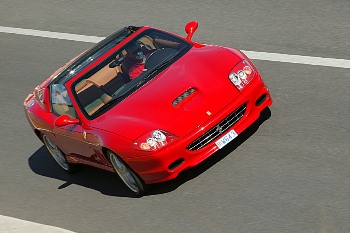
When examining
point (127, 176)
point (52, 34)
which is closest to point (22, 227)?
point (127, 176)

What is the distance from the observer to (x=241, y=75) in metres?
9.80

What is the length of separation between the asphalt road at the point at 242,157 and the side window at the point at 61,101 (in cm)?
81

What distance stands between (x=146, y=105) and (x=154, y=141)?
0.62m

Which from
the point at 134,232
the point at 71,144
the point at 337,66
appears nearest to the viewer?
the point at 134,232

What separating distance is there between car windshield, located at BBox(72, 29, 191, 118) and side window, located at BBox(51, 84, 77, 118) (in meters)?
0.16

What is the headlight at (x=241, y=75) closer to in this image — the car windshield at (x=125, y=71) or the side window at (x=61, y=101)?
the car windshield at (x=125, y=71)

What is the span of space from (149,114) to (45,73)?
4569mm

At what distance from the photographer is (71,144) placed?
33.3ft

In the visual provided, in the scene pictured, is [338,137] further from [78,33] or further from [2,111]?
[78,33]

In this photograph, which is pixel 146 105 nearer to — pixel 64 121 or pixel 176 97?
pixel 176 97

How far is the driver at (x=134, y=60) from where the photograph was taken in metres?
10.2

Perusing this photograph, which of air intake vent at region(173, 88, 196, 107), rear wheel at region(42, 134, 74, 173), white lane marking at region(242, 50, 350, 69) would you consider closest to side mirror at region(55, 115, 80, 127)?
rear wheel at region(42, 134, 74, 173)

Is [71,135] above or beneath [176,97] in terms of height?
beneath

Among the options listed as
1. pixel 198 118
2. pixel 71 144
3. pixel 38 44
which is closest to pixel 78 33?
pixel 38 44
